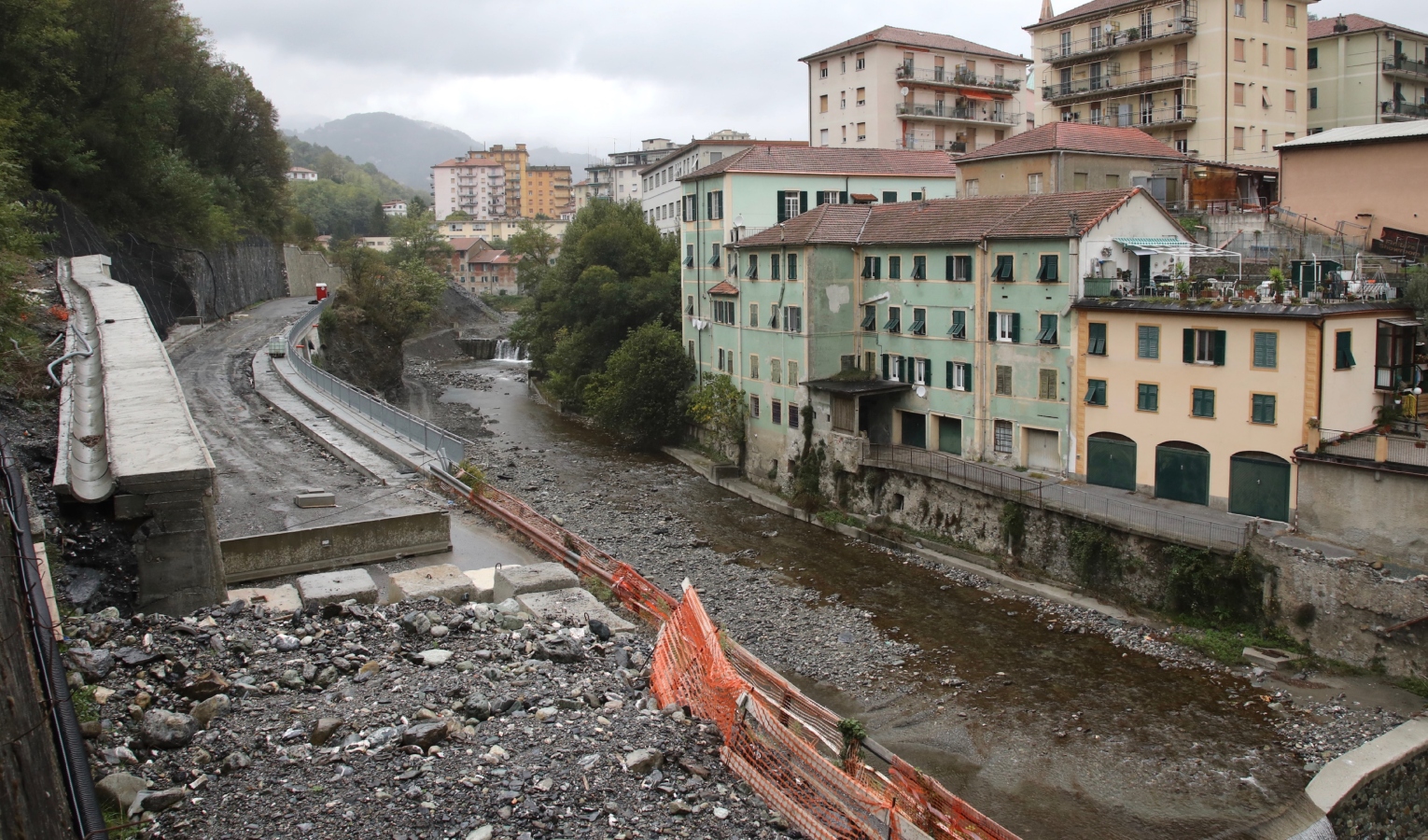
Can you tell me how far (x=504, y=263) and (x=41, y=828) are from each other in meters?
119

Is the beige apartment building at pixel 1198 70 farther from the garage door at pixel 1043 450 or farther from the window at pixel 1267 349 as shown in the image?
the window at pixel 1267 349

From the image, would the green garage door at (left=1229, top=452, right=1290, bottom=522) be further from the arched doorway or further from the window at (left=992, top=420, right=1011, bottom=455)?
the window at (left=992, top=420, right=1011, bottom=455)

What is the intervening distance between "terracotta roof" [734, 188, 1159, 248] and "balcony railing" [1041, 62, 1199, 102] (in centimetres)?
1576

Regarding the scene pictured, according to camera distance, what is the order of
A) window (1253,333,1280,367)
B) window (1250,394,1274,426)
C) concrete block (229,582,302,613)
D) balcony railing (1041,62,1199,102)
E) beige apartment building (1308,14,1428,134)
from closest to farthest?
concrete block (229,582,302,613) < window (1253,333,1280,367) < window (1250,394,1274,426) < balcony railing (1041,62,1199,102) < beige apartment building (1308,14,1428,134)

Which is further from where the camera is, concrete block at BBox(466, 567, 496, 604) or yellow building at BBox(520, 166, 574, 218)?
yellow building at BBox(520, 166, 574, 218)

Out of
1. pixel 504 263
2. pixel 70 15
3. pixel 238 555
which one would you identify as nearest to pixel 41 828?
pixel 238 555

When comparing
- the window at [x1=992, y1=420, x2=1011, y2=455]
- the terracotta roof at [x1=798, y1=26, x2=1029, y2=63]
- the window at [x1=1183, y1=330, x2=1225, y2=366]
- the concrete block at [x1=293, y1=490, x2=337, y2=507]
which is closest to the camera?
the concrete block at [x1=293, y1=490, x2=337, y2=507]

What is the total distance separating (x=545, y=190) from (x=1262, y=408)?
6195 inches

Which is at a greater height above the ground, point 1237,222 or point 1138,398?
point 1237,222

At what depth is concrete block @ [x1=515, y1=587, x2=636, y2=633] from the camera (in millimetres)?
12578

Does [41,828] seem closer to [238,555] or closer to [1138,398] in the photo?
[238,555]

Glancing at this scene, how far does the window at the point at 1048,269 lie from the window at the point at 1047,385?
8.34 feet

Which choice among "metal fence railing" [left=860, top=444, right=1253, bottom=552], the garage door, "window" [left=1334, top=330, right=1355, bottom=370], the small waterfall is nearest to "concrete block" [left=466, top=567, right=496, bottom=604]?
A: "metal fence railing" [left=860, top=444, right=1253, bottom=552]

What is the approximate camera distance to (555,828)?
7793mm
